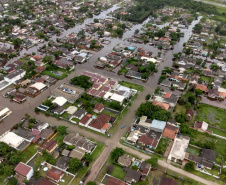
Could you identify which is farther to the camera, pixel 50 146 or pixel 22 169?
pixel 50 146

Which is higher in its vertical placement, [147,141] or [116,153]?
[116,153]

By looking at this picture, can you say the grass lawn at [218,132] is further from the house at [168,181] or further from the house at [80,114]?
the house at [80,114]

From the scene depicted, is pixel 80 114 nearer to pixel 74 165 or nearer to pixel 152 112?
pixel 74 165

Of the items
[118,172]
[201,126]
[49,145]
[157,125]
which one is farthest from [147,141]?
[49,145]

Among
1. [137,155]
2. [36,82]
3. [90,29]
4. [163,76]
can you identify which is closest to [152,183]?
[137,155]

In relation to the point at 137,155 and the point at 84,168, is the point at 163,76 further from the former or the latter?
the point at 84,168

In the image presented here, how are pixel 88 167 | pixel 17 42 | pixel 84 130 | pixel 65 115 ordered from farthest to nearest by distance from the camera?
pixel 17 42 < pixel 65 115 < pixel 84 130 < pixel 88 167

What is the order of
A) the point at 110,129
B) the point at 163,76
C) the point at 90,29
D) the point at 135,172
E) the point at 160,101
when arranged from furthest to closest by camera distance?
the point at 90,29 → the point at 163,76 → the point at 160,101 → the point at 110,129 → the point at 135,172

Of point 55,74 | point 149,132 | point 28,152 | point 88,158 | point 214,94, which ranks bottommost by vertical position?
point 28,152

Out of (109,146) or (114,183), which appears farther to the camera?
(109,146)
